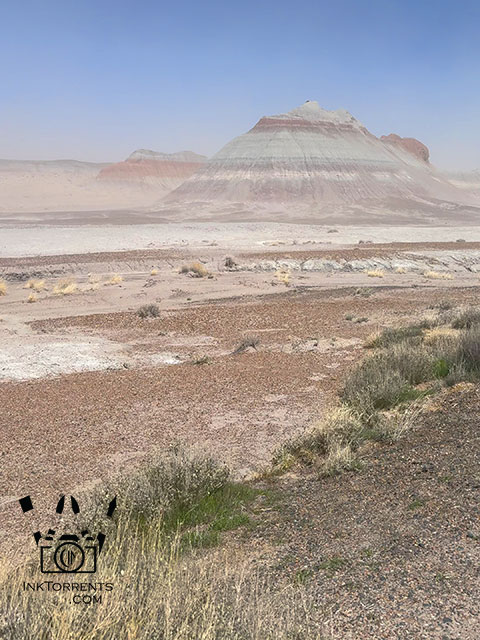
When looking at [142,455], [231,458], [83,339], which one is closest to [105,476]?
[142,455]

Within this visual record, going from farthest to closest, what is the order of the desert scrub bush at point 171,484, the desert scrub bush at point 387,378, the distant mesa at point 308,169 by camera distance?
the distant mesa at point 308,169 < the desert scrub bush at point 387,378 < the desert scrub bush at point 171,484

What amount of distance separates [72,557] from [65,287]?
24.6 m

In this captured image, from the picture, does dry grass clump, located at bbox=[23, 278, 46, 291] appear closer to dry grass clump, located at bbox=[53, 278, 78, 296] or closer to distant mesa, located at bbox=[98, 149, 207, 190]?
dry grass clump, located at bbox=[53, 278, 78, 296]

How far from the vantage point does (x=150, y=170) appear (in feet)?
556

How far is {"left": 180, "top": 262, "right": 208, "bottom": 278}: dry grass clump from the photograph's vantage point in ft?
105

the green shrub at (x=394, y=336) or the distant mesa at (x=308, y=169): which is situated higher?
the distant mesa at (x=308, y=169)

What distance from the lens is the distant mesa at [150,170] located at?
164125mm

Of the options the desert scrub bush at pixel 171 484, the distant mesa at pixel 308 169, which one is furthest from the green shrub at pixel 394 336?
the distant mesa at pixel 308 169

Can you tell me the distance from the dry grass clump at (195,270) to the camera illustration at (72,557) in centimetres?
2692

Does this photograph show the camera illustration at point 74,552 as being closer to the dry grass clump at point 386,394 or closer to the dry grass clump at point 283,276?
the dry grass clump at point 386,394

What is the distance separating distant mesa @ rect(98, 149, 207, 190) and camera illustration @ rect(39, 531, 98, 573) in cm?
16368

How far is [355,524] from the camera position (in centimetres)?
557

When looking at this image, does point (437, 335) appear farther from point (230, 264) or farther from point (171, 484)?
point (230, 264)

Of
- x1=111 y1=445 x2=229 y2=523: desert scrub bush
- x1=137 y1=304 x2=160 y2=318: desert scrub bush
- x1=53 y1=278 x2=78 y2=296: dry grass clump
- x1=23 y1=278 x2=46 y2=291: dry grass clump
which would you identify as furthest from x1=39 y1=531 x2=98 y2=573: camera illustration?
x1=23 y1=278 x2=46 y2=291: dry grass clump
